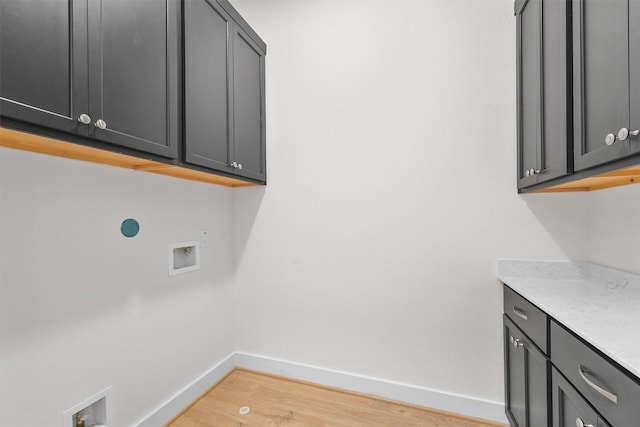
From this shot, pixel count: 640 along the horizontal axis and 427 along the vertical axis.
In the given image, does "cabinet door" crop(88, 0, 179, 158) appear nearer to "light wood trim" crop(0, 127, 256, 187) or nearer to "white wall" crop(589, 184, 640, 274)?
"light wood trim" crop(0, 127, 256, 187)

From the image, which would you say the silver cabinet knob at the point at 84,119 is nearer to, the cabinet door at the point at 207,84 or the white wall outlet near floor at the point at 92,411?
the cabinet door at the point at 207,84

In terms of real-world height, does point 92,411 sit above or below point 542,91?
below

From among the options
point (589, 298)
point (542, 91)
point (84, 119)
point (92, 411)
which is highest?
point (542, 91)

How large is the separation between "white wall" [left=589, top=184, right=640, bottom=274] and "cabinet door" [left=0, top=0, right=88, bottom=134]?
2330mm

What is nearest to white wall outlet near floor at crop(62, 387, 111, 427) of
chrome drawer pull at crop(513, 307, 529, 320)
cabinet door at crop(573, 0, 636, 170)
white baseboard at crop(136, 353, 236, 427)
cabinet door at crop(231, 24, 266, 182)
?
white baseboard at crop(136, 353, 236, 427)

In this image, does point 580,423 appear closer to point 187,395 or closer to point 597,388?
point 597,388

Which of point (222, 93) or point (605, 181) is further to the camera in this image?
point (222, 93)

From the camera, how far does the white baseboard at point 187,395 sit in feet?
5.34

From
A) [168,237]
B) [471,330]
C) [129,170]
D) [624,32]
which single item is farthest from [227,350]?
[624,32]

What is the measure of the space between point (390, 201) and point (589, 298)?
42.4 inches

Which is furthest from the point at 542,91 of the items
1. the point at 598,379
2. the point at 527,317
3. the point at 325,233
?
the point at 325,233

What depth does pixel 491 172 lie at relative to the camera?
172 cm

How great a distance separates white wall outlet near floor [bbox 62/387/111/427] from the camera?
1.27 meters

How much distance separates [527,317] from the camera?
1307mm
